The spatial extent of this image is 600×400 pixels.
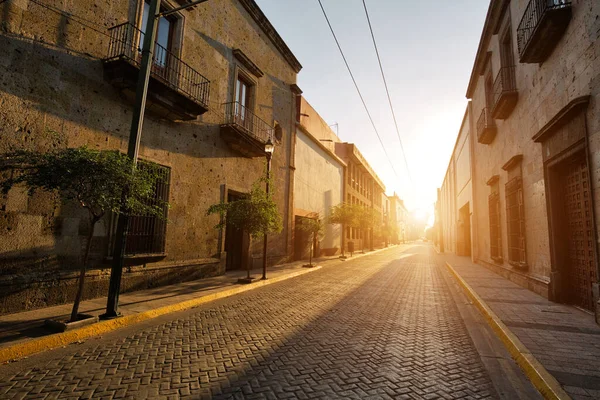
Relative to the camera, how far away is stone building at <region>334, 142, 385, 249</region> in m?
28.3

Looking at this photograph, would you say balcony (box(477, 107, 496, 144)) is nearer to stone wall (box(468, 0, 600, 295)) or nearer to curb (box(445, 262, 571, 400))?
stone wall (box(468, 0, 600, 295))

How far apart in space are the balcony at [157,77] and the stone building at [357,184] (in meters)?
19.2

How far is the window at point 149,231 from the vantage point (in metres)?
7.87

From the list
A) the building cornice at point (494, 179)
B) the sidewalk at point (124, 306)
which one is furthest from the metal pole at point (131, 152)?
the building cornice at point (494, 179)

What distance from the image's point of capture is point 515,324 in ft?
17.2

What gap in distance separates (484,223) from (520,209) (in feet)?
21.7

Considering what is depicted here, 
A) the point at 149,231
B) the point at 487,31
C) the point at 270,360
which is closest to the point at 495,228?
the point at 487,31

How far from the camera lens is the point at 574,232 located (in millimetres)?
6910

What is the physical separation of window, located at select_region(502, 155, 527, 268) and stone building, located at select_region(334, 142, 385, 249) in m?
16.5

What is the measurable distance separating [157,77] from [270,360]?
7.07m

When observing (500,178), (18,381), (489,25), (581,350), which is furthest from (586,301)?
(489,25)

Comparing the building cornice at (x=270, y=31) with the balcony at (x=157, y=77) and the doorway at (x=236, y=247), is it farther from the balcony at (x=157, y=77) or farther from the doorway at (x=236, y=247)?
the doorway at (x=236, y=247)

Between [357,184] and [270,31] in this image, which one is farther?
[357,184]

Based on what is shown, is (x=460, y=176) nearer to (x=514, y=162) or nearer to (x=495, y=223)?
(x=495, y=223)
